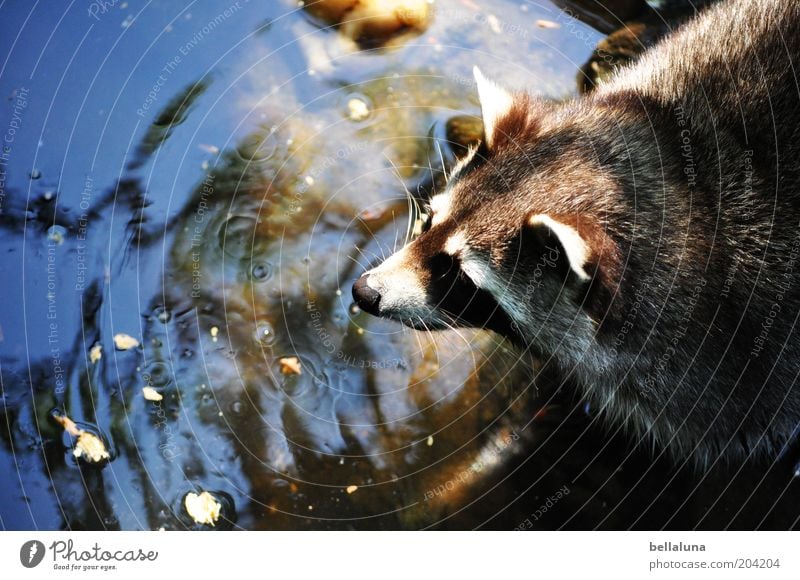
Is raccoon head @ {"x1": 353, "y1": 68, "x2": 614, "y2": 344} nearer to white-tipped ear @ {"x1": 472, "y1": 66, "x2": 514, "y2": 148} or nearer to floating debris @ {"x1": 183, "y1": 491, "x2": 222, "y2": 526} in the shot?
white-tipped ear @ {"x1": 472, "y1": 66, "x2": 514, "y2": 148}

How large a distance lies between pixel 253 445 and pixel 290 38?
5.01ft

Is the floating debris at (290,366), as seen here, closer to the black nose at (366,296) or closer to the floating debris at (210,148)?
the black nose at (366,296)

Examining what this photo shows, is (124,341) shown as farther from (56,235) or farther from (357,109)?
(357,109)

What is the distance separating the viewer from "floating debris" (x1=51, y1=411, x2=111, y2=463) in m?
2.44

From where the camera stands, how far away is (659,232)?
2244mm

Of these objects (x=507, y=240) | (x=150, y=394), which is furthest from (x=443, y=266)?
(x=150, y=394)

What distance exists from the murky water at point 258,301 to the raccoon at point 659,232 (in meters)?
0.34

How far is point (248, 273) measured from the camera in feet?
8.70

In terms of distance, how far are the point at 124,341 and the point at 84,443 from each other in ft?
1.25

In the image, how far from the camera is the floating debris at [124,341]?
251 centimetres

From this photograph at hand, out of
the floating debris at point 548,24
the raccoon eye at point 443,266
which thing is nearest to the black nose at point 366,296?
the raccoon eye at point 443,266
